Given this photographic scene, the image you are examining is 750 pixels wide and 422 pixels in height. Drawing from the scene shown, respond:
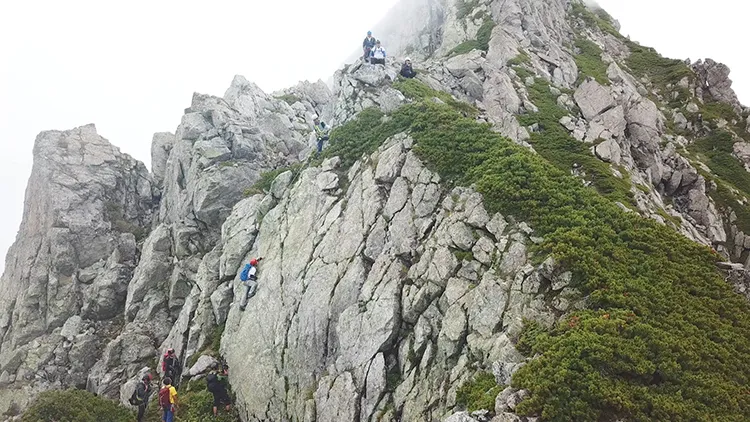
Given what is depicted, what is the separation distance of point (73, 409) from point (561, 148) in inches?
1147

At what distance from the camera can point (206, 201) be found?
3456 centimetres

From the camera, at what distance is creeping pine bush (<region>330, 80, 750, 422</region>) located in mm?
11250

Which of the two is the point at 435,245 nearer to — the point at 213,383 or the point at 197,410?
the point at 213,383

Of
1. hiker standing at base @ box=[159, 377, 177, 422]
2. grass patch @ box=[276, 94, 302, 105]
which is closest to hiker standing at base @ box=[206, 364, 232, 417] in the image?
hiker standing at base @ box=[159, 377, 177, 422]

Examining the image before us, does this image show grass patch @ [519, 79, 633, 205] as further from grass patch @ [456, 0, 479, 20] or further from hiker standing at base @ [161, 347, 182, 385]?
hiker standing at base @ [161, 347, 182, 385]

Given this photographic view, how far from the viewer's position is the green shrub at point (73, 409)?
821 inches

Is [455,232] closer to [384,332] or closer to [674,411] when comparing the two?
[384,332]

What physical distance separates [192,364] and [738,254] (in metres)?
31.3

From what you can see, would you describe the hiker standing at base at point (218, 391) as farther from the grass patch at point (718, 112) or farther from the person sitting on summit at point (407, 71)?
the grass patch at point (718, 112)

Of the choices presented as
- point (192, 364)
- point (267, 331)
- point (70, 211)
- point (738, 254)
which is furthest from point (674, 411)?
point (70, 211)

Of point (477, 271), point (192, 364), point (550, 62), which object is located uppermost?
point (550, 62)

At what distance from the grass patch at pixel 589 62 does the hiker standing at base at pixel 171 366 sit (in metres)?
37.2

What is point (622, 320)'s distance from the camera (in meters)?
13.0

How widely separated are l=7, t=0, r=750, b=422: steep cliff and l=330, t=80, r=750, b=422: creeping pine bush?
2.7 inches
